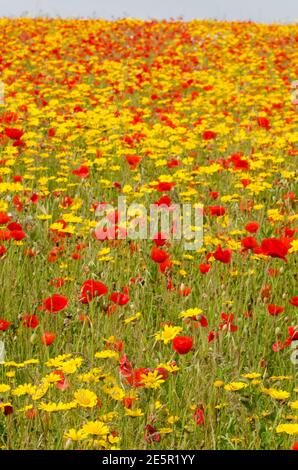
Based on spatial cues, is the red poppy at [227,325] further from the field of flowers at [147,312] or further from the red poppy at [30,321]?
the red poppy at [30,321]

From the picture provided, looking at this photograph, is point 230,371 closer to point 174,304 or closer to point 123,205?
point 174,304

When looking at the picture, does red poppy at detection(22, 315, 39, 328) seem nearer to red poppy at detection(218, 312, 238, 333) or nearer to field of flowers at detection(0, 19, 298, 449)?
field of flowers at detection(0, 19, 298, 449)

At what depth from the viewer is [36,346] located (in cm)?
346

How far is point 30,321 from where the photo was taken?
10.4 feet

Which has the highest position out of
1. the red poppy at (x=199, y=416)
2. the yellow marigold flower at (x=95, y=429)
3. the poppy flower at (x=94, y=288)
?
the poppy flower at (x=94, y=288)

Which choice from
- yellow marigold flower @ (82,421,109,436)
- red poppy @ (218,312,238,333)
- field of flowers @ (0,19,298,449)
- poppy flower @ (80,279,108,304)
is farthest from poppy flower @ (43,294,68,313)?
yellow marigold flower @ (82,421,109,436)

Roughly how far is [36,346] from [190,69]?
9.45 m

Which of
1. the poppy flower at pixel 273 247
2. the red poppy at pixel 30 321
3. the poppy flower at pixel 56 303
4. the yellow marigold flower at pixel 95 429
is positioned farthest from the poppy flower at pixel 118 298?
the yellow marigold flower at pixel 95 429

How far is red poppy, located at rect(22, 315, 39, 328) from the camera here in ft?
10.4

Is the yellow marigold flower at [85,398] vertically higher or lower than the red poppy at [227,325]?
lower

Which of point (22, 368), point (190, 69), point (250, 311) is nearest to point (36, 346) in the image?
point (22, 368)

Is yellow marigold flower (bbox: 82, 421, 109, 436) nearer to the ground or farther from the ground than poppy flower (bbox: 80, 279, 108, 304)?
nearer to the ground

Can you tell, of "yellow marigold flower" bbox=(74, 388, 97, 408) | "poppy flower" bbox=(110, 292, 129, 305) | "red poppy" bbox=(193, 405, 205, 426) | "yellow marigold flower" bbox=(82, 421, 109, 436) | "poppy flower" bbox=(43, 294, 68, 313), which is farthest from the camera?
"poppy flower" bbox=(110, 292, 129, 305)

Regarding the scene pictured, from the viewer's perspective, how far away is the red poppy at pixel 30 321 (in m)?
3.17
